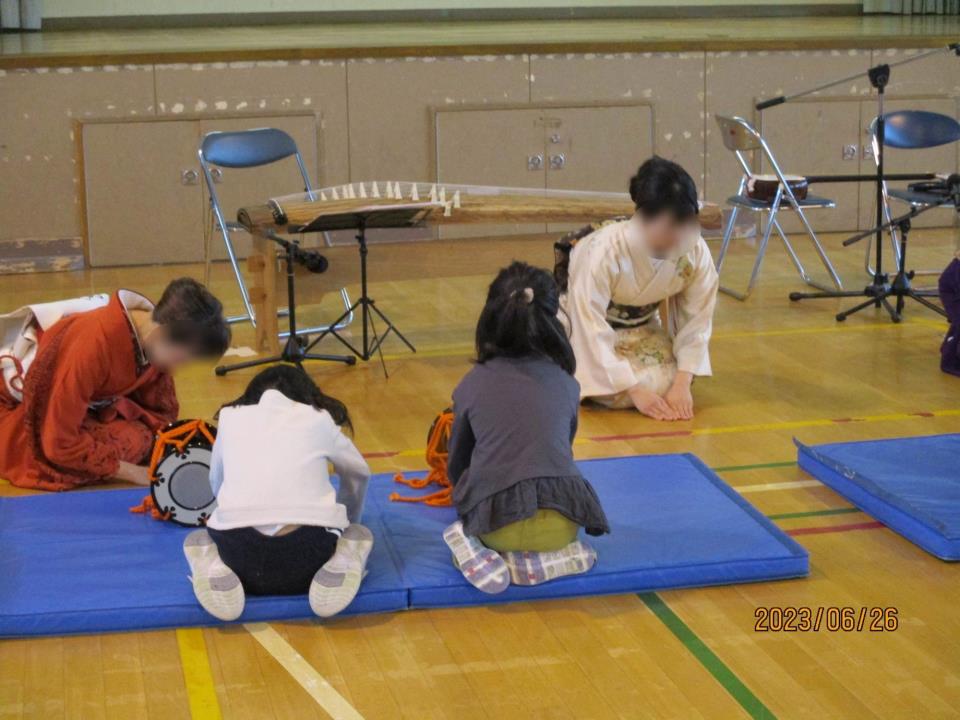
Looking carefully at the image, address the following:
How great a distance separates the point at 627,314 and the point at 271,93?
3235 mm

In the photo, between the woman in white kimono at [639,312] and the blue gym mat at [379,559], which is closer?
the blue gym mat at [379,559]

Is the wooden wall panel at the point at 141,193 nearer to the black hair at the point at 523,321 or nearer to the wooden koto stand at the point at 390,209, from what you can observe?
the wooden koto stand at the point at 390,209

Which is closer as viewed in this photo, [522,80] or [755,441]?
[755,441]

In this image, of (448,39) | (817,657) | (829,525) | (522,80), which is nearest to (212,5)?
(448,39)

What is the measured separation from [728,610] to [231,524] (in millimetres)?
1103

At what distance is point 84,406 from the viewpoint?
140 inches

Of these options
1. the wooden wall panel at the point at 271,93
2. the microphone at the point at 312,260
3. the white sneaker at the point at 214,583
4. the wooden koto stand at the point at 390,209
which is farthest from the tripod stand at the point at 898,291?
the white sneaker at the point at 214,583

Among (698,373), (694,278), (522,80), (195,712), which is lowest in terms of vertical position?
(195,712)

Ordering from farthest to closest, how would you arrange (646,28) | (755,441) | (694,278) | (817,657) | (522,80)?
(646,28), (522,80), (694,278), (755,441), (817,657)

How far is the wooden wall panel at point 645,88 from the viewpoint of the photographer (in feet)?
24.1

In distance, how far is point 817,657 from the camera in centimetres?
271

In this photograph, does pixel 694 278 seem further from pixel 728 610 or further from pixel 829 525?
pixel 728 610

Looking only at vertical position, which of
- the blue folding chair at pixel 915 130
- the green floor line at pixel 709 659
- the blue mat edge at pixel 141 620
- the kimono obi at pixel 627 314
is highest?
the blue folding chair at pixel 915 130

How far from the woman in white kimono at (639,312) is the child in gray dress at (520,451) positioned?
1.27m
